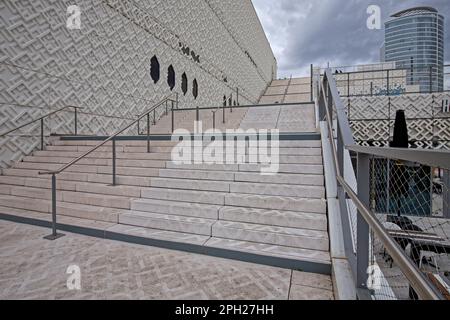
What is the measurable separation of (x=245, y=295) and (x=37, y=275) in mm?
1987

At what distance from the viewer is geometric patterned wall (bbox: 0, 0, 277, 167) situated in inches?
230

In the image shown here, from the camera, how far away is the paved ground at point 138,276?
2248 millimetres

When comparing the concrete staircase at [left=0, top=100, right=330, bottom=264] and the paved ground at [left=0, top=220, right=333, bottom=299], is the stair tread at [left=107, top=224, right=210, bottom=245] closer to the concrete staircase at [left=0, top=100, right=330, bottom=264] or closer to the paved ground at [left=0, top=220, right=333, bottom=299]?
the concrete staircase at [left=0, top=100, right=330, bottom=264]

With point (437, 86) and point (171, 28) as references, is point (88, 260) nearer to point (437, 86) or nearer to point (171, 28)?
point (171, 28)

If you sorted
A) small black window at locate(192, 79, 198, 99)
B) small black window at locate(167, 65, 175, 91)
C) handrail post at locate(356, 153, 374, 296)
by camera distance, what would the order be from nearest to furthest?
handrail post at locate(356, 153, 374, 296) → small black window at locate(167, 65, 175, 91) → small black window at locate(192, 79, 198, 99)

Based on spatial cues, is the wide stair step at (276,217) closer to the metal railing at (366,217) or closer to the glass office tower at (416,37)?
the metal railing at (366,217)

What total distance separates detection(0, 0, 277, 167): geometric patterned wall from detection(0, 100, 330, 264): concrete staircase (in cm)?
160

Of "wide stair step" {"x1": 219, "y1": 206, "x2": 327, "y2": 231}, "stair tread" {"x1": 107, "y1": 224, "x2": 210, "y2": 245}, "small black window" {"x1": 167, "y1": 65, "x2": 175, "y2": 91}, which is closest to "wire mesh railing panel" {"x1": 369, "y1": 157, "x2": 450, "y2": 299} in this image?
"wide stair step" {"x1": 219, "y1": 206, "x2": 327, "y2": 231}

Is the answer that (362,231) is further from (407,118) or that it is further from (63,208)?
(407,118)

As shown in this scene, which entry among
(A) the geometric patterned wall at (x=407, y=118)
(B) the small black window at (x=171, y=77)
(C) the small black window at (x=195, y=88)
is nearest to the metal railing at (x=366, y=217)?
(A) the geometric patterned wall at (x=407, y=118)

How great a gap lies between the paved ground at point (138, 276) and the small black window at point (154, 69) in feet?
26.5

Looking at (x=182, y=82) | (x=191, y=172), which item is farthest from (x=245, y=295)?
(x=182, y=82)

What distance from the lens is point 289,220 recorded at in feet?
10.4

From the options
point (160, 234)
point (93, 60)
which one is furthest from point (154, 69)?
point (160, 234)
